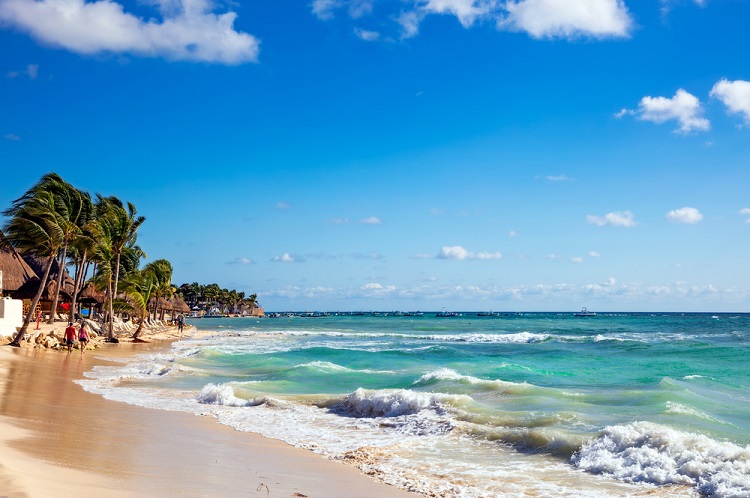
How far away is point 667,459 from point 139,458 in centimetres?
696

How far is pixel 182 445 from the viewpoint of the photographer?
8.76 metres

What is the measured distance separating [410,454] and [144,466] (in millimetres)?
3985

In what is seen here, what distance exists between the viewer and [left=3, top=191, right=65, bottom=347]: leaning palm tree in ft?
75.4

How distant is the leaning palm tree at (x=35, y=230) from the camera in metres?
23.0

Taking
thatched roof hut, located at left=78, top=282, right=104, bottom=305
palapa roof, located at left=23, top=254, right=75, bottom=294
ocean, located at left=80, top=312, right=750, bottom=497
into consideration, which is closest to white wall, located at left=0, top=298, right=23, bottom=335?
ocean, located at left=80, top=312, right=750, bottom=497

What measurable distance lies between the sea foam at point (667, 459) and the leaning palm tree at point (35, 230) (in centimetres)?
2110

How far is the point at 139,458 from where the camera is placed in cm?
734

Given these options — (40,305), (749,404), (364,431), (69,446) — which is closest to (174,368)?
(364,431)

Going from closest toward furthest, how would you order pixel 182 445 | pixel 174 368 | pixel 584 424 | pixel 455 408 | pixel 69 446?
pixel 69 446 → pixel 182 445 → pixel 584 424 → pixel 455 408 → pixel 174 368

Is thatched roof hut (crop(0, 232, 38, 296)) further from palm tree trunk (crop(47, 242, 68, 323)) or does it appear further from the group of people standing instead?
the group of people standing

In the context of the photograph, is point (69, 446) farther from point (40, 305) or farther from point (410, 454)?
point (40, 305)

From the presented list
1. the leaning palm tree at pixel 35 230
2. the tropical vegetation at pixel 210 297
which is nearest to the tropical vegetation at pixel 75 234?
the leaning palm tree at pixel 35 230

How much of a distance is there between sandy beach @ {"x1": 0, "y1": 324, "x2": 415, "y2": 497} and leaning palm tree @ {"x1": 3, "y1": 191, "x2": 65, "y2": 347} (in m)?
11.9

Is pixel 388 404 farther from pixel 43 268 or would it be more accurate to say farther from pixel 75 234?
pixel 43 268
